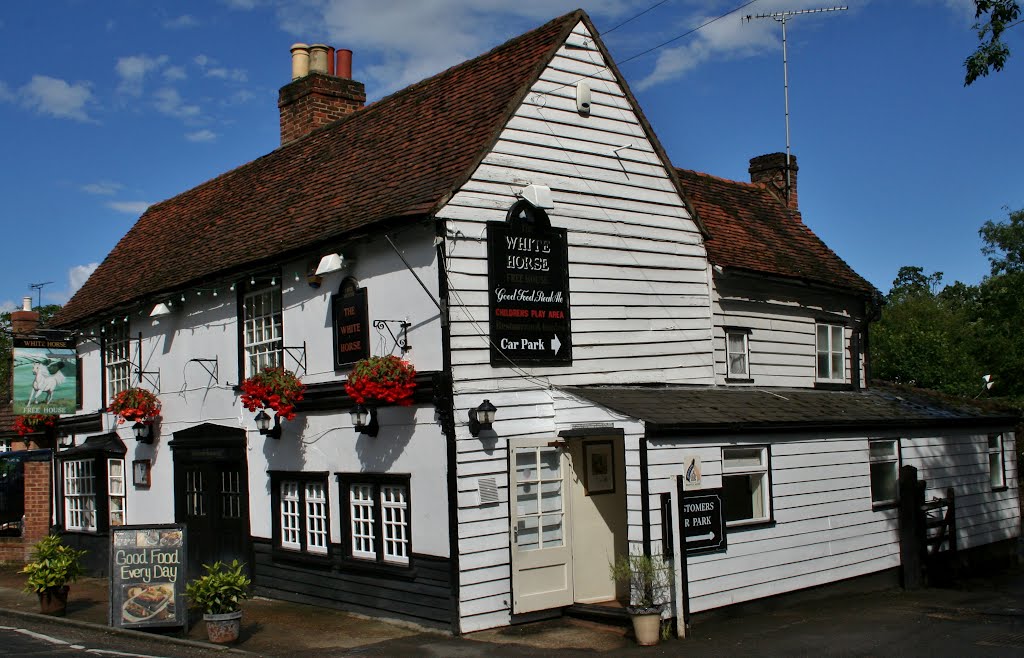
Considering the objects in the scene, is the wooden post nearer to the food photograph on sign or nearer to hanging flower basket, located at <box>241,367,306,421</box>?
hanging flower basket, located at <box>241,367,306,421</box>

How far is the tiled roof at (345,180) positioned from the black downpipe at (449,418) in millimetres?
882

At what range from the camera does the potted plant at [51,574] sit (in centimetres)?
1472

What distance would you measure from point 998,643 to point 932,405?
822cm

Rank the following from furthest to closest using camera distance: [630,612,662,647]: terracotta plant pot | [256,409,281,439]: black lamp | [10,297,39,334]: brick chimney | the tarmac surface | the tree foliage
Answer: the tree foliage → [10,297,39,334]: brick chimney → [256,409,281,439]: black lamp → [630,612,662,647]: terracotta plant pot → the tarmac surface

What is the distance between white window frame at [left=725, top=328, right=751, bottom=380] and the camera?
17.0 meters

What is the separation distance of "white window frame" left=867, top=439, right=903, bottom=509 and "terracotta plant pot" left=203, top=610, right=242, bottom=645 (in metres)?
9.88

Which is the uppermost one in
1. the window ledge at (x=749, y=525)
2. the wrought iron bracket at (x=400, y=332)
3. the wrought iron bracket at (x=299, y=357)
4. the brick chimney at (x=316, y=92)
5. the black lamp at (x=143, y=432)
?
the brick chimney at (x=316, y=92)

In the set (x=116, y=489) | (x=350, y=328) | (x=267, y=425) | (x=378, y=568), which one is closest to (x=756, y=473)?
(x=378, y=568)

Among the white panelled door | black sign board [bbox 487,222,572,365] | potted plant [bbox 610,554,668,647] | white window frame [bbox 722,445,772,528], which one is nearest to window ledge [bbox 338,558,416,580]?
the white panelled door

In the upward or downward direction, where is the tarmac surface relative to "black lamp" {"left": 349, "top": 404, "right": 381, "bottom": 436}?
downward

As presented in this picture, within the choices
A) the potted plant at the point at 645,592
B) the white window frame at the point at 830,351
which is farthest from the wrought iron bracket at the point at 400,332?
the white window frame at the point at 830,351

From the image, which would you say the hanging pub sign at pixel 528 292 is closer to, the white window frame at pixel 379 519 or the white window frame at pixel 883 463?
the white window frame at pixel 379 519

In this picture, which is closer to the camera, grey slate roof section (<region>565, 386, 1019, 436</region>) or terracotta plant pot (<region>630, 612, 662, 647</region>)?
terracotta plant pot (<region>630, 612, 662, 647</region>)

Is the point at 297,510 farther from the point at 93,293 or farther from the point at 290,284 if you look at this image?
the point at 93,293
